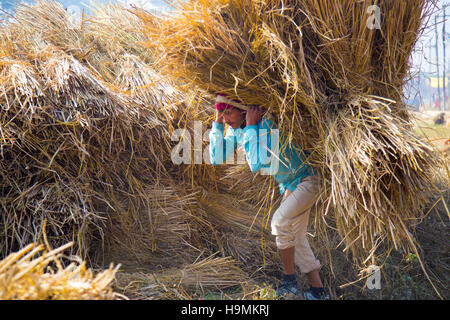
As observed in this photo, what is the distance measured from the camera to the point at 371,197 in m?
1.47

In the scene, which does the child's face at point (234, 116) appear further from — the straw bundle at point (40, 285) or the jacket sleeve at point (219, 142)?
the straw bundle at point (40, 285)

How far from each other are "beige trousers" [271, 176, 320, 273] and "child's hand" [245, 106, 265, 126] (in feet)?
1.32

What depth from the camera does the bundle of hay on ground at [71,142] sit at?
6.13ft

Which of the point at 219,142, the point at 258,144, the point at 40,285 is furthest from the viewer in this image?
the point at 219,142

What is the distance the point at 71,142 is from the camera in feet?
6.52

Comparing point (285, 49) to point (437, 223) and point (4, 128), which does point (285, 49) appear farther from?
point (437, 223)

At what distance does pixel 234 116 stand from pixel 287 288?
3.28ft

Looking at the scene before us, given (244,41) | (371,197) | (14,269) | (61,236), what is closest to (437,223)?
(371,197)

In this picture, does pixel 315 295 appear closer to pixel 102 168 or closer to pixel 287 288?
pixel 287 288

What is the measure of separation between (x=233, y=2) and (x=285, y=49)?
328 mm

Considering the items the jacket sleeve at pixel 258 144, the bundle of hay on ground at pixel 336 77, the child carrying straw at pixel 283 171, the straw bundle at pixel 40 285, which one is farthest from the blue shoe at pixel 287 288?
the straw bundle at pixel 40 285

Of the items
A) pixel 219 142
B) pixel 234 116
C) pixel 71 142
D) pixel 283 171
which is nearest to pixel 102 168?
pixel 71 142

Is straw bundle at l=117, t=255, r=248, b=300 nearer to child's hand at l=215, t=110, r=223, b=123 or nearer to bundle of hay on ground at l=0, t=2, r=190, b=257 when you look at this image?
bundle of hay on ground at l=0, t=2, r=190, b=257

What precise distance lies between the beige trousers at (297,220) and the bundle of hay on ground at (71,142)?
2.90 ft
